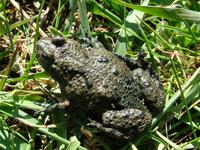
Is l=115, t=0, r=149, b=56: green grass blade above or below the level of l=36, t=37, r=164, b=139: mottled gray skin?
above

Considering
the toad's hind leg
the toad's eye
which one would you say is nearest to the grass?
the toad's hind leg

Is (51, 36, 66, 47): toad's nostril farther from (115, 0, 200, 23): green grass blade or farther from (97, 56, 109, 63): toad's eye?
(115, 0, 200, 23): green grass blade

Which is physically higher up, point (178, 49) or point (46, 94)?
point (178, 49)

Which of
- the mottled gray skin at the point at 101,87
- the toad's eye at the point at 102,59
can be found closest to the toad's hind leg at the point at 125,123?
the mottled gray skin at the point at 101,87

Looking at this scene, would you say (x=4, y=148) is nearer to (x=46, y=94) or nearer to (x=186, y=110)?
(x=46, y=94)

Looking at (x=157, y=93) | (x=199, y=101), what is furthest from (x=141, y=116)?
(x=199, y=101)

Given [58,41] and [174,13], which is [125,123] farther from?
[174,13]

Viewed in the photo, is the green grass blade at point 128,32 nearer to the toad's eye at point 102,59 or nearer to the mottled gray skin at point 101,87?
the mottled gray skin at point 101,87
